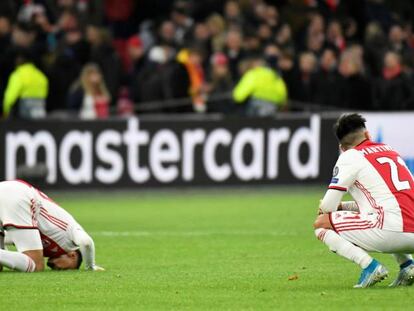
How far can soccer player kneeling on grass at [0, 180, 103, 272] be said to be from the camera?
11.3 meters

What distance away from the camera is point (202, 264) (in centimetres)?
1261

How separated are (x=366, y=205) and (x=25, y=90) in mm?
12964

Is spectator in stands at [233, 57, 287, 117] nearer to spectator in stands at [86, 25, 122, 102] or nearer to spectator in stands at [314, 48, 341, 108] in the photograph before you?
spectator in stands at [314, 48, 341, 108]

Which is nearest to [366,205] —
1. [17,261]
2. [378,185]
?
[378,185]

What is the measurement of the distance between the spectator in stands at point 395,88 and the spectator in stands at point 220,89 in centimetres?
288

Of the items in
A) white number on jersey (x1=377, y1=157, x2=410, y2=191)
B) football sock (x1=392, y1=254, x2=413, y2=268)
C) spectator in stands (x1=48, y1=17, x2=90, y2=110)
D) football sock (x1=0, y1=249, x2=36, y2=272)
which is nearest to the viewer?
white number on jersey (x1=377, y1=157, x2=410, y2=191)

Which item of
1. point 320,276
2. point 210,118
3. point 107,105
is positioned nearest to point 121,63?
point 107,105

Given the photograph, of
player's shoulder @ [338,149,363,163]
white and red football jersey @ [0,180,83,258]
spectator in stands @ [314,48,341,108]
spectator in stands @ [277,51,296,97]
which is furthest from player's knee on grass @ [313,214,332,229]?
spectator in stands @ [314,48,341,108]

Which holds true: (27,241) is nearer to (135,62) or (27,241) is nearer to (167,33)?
(135,62)

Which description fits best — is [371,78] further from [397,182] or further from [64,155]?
[397,182]

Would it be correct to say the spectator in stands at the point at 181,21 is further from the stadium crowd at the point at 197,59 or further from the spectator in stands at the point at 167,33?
the spectator in stands at the point at 167,33

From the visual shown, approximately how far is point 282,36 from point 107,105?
4.27m

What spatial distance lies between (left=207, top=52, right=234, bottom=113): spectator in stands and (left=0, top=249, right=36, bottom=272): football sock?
1286 cm

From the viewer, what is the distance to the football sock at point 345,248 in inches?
390
